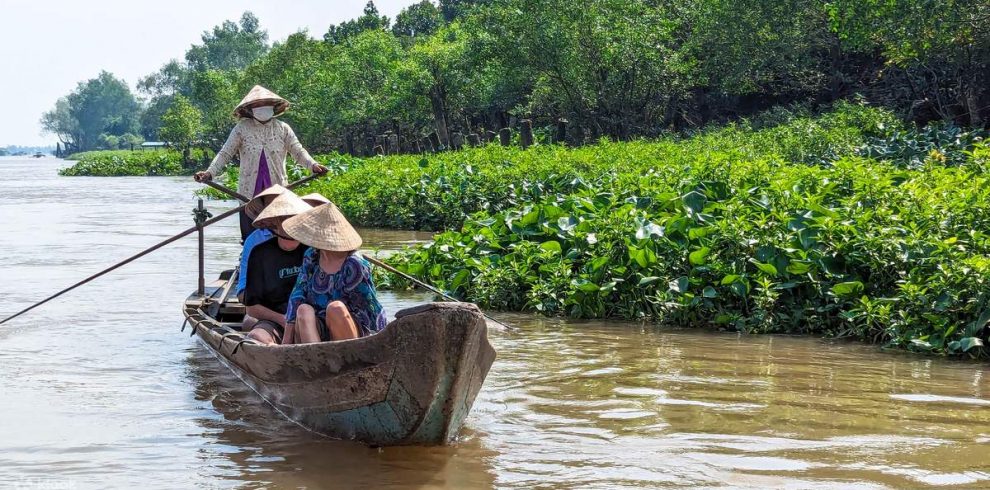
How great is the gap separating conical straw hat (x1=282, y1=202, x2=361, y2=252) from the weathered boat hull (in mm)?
542

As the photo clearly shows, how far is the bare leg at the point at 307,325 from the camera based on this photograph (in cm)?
524

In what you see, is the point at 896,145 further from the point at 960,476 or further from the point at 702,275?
the point at 960,476

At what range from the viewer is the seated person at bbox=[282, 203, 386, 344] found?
5.16m

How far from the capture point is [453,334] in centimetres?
448

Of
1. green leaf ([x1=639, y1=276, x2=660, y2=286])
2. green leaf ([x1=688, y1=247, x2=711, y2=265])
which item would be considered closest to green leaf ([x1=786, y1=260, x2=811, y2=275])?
green leaf ([x1=688, y1=247, x2=711, y2=265])

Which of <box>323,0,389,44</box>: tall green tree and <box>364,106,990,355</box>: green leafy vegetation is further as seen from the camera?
<box>323,0,389,44</box>: tall green tree

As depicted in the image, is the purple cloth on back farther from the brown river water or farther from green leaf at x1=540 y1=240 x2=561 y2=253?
green leaf at x1=540 y1=240 x2=561 y2=253

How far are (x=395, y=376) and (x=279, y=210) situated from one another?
150cm

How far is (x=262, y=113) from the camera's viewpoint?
8148mm

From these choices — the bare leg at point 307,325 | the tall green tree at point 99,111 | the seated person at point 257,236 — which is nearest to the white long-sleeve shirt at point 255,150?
the seated person at point 257,236

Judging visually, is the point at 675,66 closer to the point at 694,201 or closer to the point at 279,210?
the point at 694,201

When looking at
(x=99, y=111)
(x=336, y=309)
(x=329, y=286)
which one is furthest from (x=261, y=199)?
(x=99, y=111)

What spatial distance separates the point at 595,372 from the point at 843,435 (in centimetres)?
191

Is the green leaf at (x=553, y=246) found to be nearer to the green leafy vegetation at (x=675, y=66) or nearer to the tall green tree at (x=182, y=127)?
the green leafy vegetation at (x=675, y=66)
